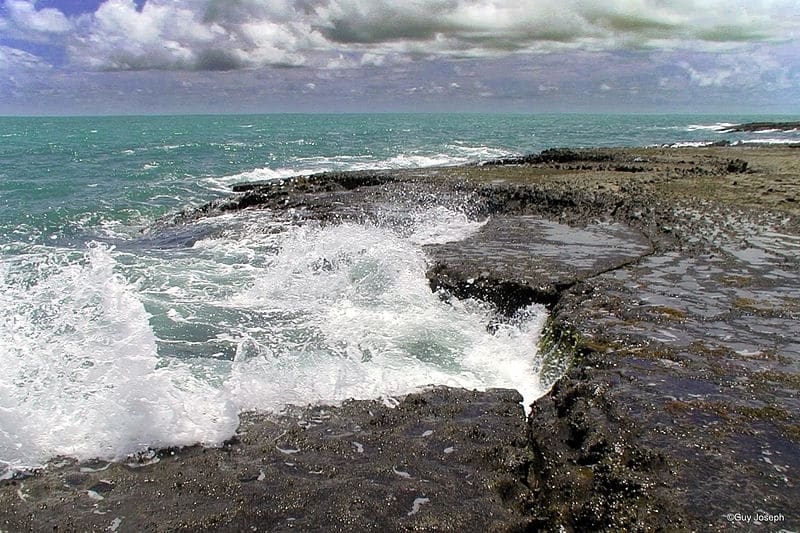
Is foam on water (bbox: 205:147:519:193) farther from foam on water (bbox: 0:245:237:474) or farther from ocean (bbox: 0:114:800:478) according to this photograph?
foam on water (bbox: 0:245:237:474)

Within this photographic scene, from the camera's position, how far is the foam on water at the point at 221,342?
561 centimetres

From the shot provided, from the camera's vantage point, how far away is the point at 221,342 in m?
8.28

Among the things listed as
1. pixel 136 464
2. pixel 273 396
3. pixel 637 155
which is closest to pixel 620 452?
pixel 273 396

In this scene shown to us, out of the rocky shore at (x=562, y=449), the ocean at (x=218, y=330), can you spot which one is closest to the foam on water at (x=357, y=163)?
the ocean at (x=218, y=330)

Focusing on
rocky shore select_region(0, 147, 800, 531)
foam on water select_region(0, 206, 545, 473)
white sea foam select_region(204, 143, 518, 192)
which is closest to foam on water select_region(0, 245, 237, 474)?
foam on water select_region(0, 206, 545, 473)

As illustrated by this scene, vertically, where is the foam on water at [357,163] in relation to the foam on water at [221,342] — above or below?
above

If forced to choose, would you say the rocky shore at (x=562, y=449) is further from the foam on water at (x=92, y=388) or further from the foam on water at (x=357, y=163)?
the foam on water at (x=357, y=163)

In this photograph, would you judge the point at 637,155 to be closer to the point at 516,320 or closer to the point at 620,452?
the point at 516,320

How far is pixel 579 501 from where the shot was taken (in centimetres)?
406

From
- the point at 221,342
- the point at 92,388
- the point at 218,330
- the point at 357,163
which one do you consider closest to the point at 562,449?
the point at 92,388

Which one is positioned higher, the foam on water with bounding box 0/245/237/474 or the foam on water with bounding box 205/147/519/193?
the foam on water with bounding box 205/147/519/193

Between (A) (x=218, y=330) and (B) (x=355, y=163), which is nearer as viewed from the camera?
(A) (x=218, y=330)

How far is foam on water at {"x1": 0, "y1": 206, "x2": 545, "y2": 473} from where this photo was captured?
18.4 ft

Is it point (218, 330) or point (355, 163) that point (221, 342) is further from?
point (355, 163)
